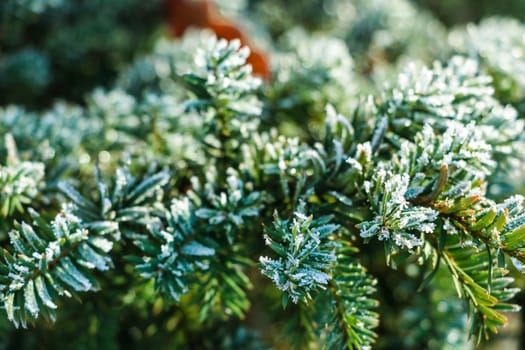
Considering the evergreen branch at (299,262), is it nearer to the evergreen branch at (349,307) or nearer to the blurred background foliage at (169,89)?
the evergreen branch at (349,307)

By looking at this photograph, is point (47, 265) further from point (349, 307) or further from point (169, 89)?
point (169, 89)

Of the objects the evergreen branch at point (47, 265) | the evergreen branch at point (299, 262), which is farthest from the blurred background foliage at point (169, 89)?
the evergreen branch at point (299, 262)

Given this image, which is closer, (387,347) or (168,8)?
(387,347)

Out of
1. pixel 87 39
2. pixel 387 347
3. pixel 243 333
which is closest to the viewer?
pixel 243 333

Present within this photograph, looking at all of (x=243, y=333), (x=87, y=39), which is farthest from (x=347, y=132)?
(x=87, y=39)

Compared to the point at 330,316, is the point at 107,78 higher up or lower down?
higher up

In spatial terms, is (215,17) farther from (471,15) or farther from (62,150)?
(471,15)

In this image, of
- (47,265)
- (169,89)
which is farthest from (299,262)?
(169,89)

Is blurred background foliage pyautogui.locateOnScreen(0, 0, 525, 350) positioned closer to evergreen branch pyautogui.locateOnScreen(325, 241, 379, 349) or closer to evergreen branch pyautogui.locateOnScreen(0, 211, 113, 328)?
evergreen branch pyautogui.locateOnScreen(0, 211, 113, 328)
